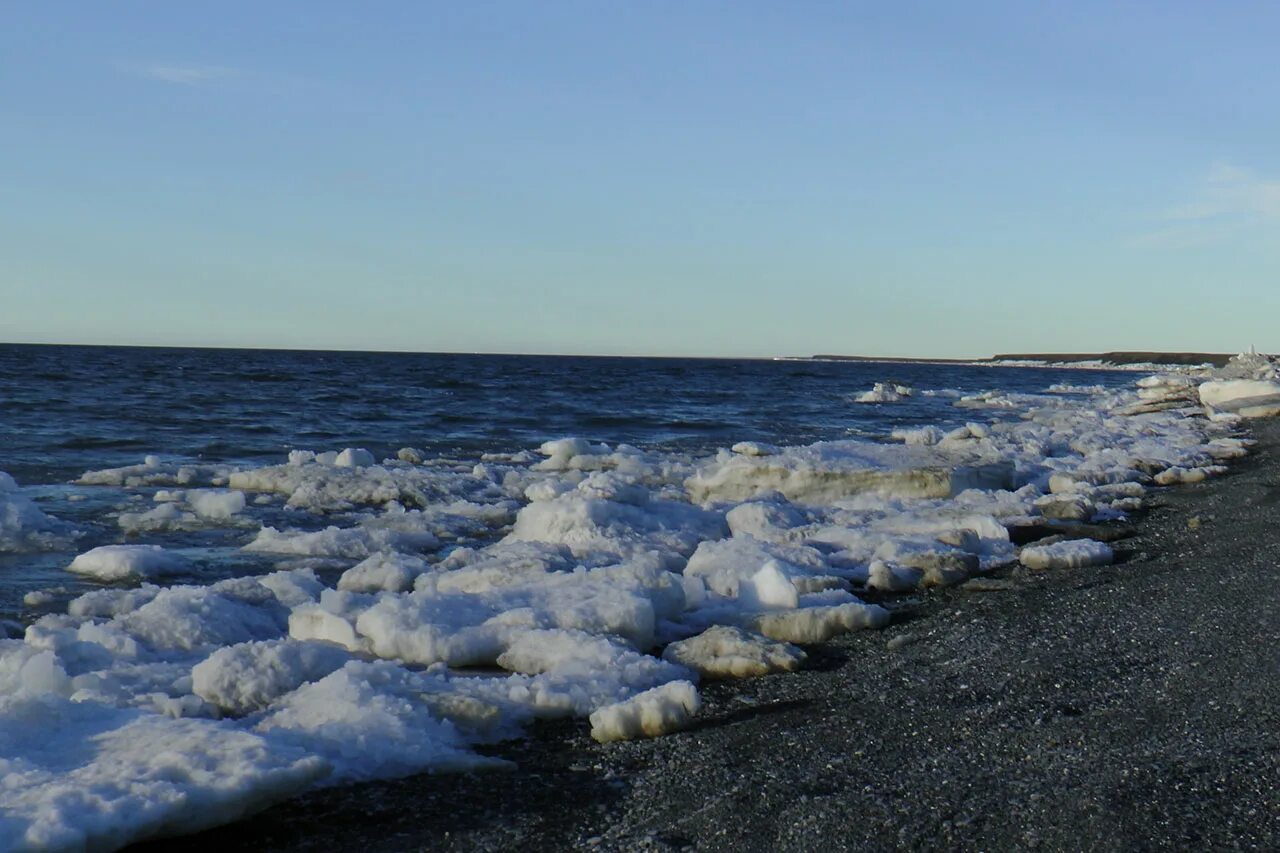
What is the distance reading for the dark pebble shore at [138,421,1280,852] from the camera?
118 inches

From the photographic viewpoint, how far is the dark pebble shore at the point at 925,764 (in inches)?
118

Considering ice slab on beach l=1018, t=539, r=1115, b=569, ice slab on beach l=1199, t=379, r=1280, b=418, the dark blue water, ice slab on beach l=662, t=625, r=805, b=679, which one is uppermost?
ice slab on beach l=1199, t=379, r=1280, b=418

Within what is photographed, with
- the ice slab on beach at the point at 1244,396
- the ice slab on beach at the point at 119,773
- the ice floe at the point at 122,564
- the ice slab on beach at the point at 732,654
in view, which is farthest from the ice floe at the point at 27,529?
the ice slab on beach at the point at 1244,396

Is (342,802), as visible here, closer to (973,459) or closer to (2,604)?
(2,604)

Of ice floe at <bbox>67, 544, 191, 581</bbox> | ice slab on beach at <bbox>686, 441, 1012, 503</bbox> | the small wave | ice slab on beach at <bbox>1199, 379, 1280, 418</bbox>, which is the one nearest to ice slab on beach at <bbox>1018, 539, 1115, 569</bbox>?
ice slab on beach at <bbox>686, 441, 1012, 503</bbox>

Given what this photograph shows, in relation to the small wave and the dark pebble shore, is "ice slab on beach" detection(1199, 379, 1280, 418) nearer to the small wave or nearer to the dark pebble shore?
the dark pebble shore

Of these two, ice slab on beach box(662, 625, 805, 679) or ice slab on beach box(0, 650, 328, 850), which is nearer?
ice slab on beach box(0, 650, 328, 850)

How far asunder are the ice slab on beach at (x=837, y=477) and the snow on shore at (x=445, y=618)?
2cm

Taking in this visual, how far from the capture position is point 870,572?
6.36 meters

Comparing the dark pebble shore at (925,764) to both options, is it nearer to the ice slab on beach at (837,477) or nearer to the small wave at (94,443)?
the ice slab on beach at (837,477)

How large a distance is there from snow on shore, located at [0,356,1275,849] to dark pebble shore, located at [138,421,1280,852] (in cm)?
19

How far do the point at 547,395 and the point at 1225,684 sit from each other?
30.0 m

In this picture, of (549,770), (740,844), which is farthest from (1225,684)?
(549,770)

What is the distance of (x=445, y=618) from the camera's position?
5031mm
